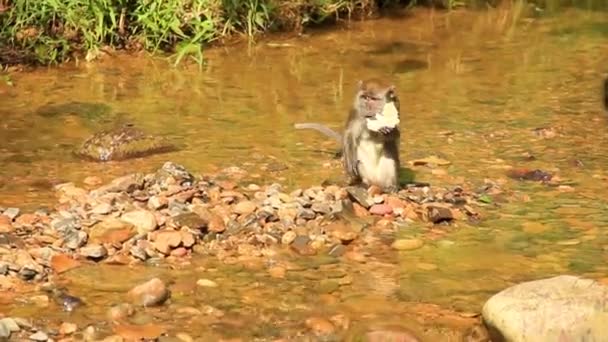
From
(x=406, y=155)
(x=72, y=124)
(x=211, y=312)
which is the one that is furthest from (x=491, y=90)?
(x=211, y=312)

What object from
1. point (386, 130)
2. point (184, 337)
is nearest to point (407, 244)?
point (386, 130)

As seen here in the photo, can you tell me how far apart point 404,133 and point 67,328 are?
350cm

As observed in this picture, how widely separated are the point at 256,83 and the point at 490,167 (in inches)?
116

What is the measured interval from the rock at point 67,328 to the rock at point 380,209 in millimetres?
1817

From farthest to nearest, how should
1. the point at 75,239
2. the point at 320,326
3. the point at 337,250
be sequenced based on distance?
1. the point at 337,250
2. the point at 75,239
3. the point at 320,326

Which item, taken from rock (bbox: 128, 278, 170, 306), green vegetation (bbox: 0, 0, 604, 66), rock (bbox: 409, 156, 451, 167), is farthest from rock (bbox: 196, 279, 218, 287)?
green vegetation (bbox: 0, 0, 604, 66)

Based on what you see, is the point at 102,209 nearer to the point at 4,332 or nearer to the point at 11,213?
the point at 11,213

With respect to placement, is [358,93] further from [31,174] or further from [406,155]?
[31,174]

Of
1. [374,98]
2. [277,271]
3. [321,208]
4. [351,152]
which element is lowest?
[277,271]

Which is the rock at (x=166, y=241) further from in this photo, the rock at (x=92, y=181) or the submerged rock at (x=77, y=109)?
the submerged rock at (x=77, y=109)

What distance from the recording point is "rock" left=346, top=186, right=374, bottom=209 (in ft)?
18.8

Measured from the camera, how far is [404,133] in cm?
739

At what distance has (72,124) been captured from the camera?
7.76 m

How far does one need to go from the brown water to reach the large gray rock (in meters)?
0.25
